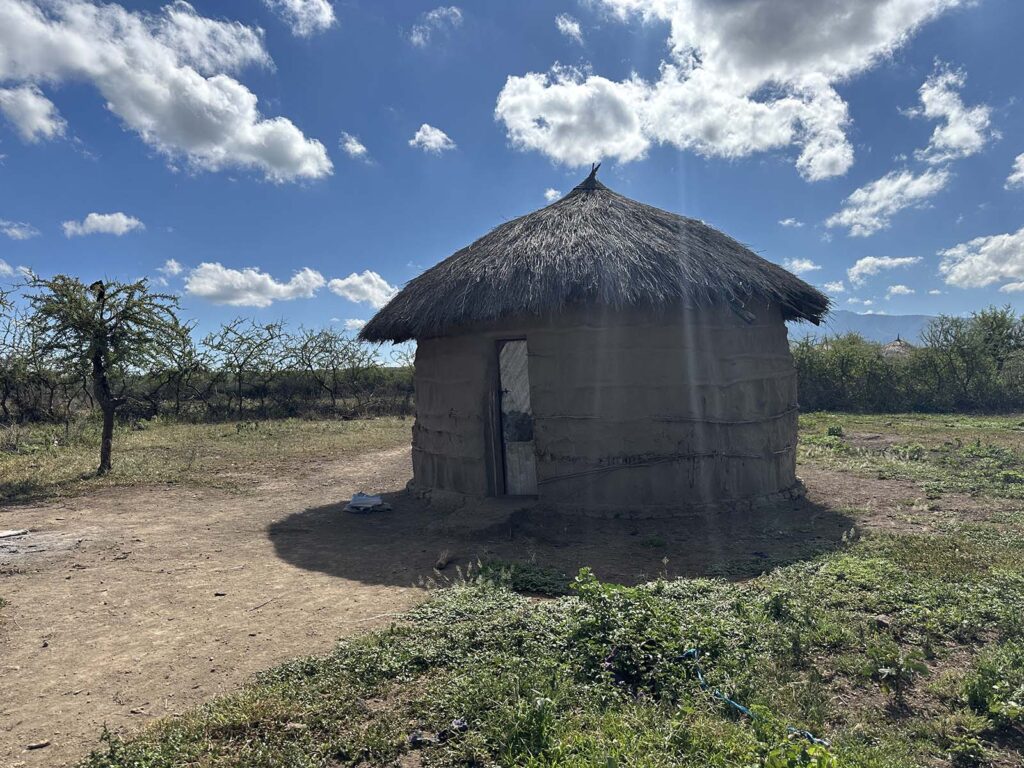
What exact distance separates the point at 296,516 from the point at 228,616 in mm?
3255

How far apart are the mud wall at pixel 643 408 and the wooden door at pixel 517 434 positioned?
431mm

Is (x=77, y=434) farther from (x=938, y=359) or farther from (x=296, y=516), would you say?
(x=938, y=359)

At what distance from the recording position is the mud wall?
6.41 meters

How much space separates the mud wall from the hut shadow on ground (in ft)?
1.09

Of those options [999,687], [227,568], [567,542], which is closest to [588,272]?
[567,542]

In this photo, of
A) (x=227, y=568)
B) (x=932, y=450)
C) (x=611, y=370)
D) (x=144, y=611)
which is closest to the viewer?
(x=144, y=611)

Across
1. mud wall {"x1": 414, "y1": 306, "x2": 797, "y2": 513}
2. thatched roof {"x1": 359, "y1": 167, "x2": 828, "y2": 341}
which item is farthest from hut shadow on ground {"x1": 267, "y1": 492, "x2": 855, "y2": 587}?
thatched roof {"x1": 359, "y1": 167, "x2": 828, "y2": 341}

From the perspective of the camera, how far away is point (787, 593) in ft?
12.6

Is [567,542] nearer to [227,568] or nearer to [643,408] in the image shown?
[643,408]

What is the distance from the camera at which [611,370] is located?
6406 millimetres

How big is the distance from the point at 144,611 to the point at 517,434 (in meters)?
4.15

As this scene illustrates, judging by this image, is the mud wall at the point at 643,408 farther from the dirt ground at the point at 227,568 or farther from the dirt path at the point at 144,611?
the dirt path at the point at 144,611

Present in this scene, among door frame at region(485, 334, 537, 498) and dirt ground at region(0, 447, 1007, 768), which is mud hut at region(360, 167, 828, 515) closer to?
door frame at region(485, 334, 537, 498)

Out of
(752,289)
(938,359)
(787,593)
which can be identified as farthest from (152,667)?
(938,359)
